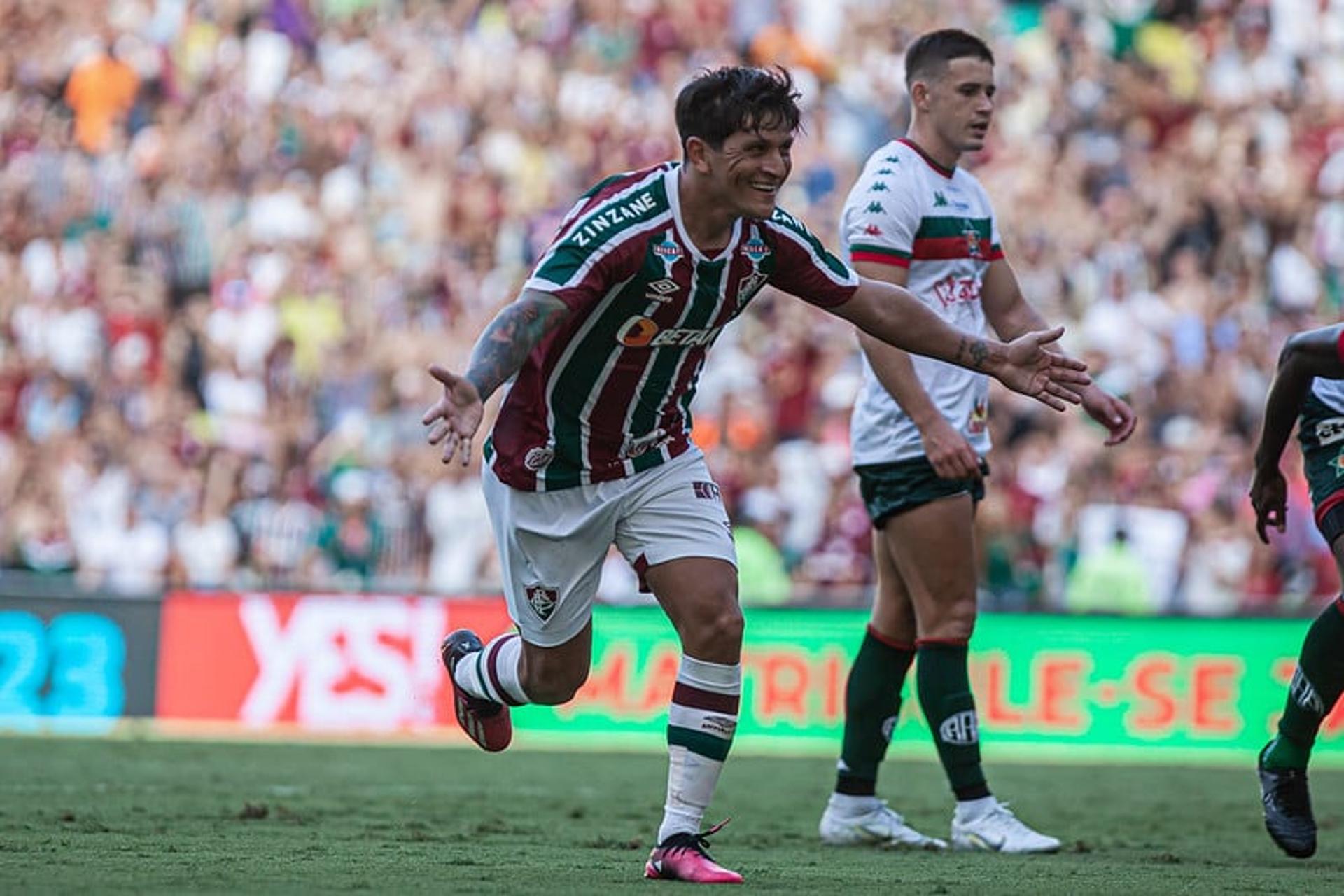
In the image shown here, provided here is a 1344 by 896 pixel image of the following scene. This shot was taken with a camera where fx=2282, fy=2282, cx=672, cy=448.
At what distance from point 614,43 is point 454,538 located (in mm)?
6438

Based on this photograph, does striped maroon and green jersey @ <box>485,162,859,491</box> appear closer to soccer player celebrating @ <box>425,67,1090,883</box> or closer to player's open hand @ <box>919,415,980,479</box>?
soccer player celebrating @ <box>425,67,1090,883</box>

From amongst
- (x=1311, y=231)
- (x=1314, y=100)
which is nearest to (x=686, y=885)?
(x=1311, y=231)

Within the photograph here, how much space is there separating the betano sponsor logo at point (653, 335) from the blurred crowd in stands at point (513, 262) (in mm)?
8349

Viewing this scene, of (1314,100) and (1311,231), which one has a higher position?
(1314,100)

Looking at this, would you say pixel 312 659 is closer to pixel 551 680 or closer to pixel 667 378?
pixel 551 680

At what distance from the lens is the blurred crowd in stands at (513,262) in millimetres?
16438

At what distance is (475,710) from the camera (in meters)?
7.72

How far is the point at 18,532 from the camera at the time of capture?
17.3 m

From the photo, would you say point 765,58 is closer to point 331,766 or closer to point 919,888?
point 331,766

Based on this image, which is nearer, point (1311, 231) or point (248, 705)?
point (248, 705)

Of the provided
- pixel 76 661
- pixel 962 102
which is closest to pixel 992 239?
pixel 962 102

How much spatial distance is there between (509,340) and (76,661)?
1017cm

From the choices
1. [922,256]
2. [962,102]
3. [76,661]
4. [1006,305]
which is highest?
[962,102]

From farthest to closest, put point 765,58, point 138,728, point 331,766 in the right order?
1. point 765,58
2. point 138,728
3. point 331,766
